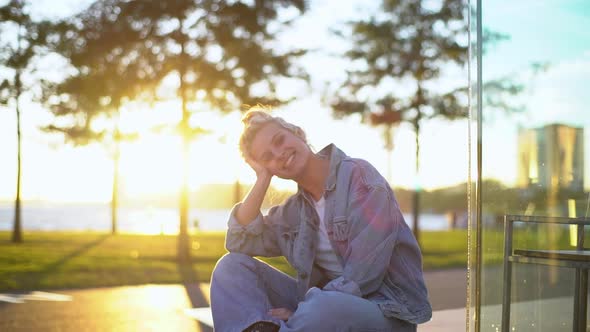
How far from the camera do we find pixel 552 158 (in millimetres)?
3529

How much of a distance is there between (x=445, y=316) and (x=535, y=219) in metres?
2.67

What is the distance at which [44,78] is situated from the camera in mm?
17016

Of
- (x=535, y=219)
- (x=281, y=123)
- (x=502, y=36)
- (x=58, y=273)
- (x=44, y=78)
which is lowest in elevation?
(x=58, y=273)

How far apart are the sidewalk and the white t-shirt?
208 centimetres

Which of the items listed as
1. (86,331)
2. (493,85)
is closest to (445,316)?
(86,331)

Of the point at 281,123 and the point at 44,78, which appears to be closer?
the point at 281,123

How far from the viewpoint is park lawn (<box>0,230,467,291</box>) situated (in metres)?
8.93

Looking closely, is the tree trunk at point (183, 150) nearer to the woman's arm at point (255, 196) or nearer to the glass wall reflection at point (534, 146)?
the woman's arm at point (255, 196)

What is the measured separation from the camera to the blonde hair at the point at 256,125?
3.31 meters

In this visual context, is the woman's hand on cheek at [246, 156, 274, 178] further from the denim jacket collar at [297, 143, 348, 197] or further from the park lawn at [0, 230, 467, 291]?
the park lawn at [0, 230, 467, 291]

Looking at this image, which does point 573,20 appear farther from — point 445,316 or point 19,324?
point 19,324

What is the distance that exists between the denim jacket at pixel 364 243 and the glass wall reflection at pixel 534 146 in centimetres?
54

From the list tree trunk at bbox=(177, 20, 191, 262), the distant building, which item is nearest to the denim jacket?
the distant building

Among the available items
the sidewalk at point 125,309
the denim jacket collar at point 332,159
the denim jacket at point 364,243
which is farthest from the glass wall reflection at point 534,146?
the sidewalk at point 125,309
